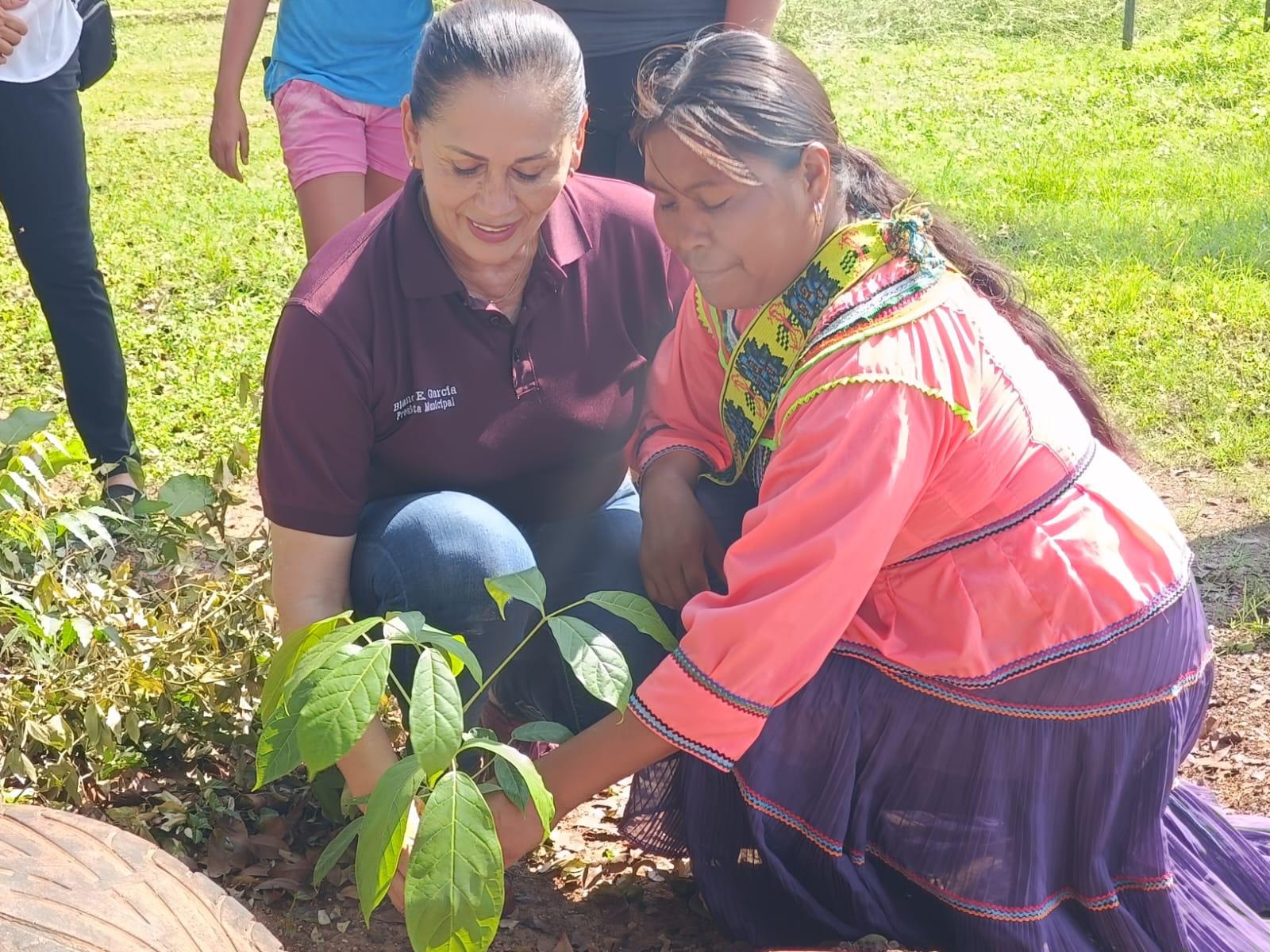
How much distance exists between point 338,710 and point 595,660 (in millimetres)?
309

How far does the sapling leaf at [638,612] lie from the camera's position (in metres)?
1.76

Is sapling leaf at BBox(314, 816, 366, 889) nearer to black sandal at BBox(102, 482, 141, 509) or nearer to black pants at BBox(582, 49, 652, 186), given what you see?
black sandal at BBox(102, 482, 141, 509)

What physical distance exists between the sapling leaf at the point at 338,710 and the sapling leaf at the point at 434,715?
0.04 meters

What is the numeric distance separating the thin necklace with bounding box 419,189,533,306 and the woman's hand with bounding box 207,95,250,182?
153 cm

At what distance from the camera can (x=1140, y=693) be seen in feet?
6.07

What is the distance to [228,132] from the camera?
3.44 m

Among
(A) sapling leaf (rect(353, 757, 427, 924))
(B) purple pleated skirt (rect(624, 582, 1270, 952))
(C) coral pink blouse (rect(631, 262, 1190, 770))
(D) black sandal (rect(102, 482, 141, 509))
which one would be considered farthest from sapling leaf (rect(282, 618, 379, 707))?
(D) black sandal (rect(102, 482, 141, 509))

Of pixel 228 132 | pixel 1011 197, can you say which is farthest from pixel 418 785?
pixel 1011 197

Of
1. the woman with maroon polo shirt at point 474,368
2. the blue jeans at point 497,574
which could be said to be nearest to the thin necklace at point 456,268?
the woman with maroon polo shirt at point 474,368

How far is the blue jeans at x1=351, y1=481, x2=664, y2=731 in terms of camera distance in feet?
6.68

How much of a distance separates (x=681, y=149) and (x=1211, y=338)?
3.12m

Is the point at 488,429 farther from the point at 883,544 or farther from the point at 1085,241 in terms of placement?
the point at 1085,241

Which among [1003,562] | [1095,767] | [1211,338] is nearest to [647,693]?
[1003,562]

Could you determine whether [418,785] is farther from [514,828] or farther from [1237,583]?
[1237,583]
